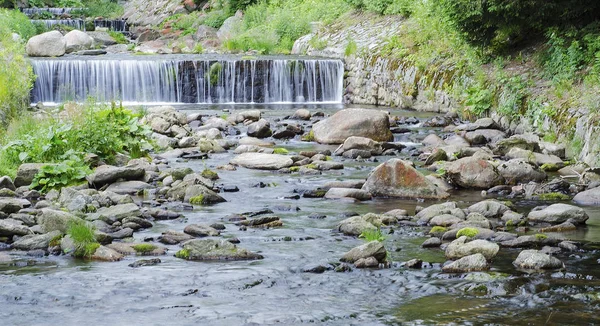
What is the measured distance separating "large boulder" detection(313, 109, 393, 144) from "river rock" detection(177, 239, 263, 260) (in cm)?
848

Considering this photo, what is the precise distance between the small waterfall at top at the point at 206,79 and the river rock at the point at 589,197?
46.1 ft

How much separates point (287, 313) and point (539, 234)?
142 inches

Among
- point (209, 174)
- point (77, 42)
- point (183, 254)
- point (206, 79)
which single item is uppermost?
point (77, 42)

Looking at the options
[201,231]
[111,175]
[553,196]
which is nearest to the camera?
[201,231]

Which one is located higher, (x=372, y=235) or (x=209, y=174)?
(x=372, y=235)

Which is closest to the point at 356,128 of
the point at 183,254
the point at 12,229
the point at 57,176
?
the point at 57,176

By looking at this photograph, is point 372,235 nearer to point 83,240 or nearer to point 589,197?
point 83,240

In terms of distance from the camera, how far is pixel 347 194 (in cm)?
1165

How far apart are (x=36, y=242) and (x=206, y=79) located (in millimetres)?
16760

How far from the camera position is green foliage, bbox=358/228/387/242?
9.11 m

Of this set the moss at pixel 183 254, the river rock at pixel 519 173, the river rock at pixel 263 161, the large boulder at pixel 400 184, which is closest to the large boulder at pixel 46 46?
the river rock at pixel 263 161

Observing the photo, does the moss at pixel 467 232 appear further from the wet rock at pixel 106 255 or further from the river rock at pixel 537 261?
the wet rock at pixel 106 255

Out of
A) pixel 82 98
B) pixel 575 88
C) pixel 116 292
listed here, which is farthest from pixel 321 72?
pixel 116 292

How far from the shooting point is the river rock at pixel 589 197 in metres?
11.1
